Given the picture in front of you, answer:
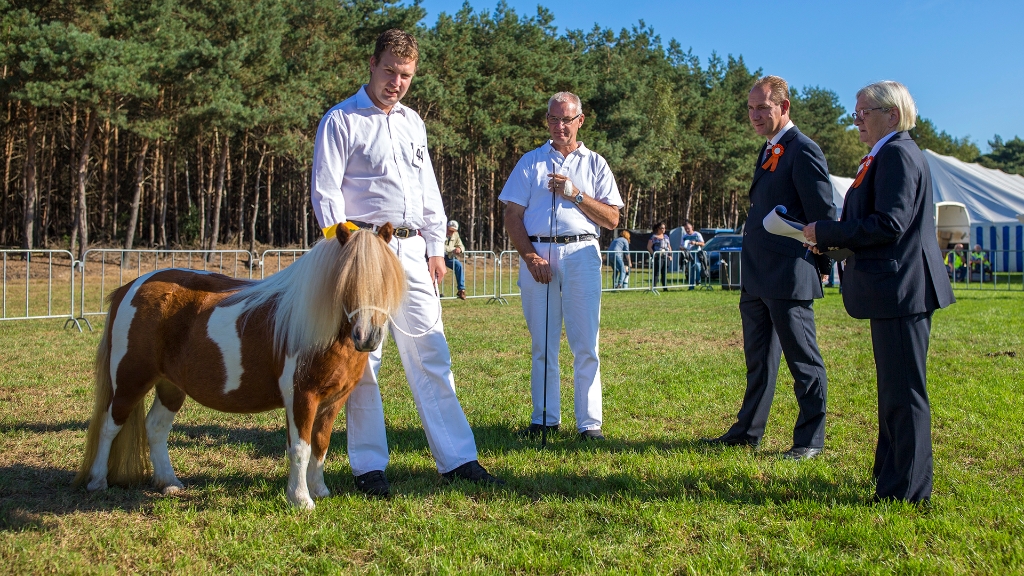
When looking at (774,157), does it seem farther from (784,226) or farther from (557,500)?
(557,500)

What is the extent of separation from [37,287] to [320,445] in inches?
743

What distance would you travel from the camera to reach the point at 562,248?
530 centimetres

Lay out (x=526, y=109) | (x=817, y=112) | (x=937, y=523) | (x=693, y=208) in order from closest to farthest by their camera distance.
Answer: (x=937, y=523) → (x=526, y=109) → (x=693, y=208) → (x=817, y=112)

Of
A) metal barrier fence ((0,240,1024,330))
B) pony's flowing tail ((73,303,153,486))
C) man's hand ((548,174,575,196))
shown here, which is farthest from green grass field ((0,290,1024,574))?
metal barrier fence ((0,240,1024,330))

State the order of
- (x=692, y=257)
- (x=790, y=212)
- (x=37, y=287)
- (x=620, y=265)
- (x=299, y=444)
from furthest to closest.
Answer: (x=692, y=257) → (x=620, y=265) → (x=37, y=287) → (x=790, y=212) → (x=299, y=444)

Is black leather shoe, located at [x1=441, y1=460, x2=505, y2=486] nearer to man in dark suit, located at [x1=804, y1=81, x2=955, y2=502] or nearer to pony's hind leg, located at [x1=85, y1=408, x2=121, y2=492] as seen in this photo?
pony's hind leg, located at [x1=85, y1=408, x2=121, y2=492]

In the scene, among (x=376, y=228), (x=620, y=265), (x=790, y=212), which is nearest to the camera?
(x=376, y=228)

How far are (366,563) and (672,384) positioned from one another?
4.54 m

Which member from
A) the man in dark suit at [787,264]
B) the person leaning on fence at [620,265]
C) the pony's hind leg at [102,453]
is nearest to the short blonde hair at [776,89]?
the man in dark suit at [787,264]

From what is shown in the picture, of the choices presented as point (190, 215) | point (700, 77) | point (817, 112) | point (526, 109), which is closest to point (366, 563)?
point (526, 109)

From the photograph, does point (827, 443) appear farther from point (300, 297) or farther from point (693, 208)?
point (693, 208)

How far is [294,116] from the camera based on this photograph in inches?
1147

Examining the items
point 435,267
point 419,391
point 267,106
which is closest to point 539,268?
point 435,267

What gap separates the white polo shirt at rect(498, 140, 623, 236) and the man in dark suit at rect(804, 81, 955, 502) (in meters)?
1.98
